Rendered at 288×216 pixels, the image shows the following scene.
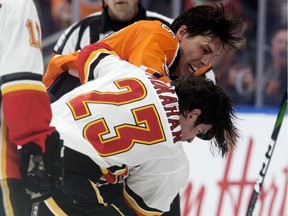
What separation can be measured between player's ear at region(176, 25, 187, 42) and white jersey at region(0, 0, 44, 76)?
2.83 ft

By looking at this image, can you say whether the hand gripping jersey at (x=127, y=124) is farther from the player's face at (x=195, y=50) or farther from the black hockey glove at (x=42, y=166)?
the player's face at (x=195, y=50)

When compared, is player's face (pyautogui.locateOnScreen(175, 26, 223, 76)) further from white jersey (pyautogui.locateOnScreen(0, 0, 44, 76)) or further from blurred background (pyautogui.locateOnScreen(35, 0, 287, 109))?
blurred background (pyautogui.locateOnScreen(35, 0, 287, 109))

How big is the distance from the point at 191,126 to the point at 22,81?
564 mm

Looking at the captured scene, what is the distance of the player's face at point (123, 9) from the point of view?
138 inches

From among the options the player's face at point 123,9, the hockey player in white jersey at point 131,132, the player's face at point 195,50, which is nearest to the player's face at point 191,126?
the hockey player in white jersey at point 131,132

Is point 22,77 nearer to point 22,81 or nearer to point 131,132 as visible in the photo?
point 22,81

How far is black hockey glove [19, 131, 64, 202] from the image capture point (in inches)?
77.3

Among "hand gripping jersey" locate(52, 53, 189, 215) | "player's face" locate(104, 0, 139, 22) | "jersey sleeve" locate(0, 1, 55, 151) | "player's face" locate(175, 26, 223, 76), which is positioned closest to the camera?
"jersey sleeve" locate(0, 1, 55, 151)

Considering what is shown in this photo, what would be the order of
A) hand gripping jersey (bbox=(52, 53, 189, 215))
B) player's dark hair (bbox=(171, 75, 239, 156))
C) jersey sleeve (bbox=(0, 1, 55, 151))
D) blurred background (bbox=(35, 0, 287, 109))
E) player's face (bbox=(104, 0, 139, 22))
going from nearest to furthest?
jersey sleeve (bbox=(0, 1, 55, 151)) < hand gripping jersey (bbox=(52, 53, 189, 215)) < player's dark hair (bbox=(171, 75, 239, 156)) < player's face (bbox=(104, 0, 139, 22)) < blurred background (bbox=(35, 0, 287, 109))

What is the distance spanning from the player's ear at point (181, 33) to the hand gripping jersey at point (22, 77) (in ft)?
2.80

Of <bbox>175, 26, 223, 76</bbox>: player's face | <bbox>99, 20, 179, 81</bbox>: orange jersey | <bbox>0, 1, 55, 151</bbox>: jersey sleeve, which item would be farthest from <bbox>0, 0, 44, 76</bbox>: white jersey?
<bbox>175, 26, 223, 76</bbox>: player's face

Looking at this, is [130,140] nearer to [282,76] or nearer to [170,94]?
[170,94]

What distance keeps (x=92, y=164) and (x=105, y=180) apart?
0.12 m

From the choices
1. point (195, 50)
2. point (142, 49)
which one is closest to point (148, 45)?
point (142, 49)
